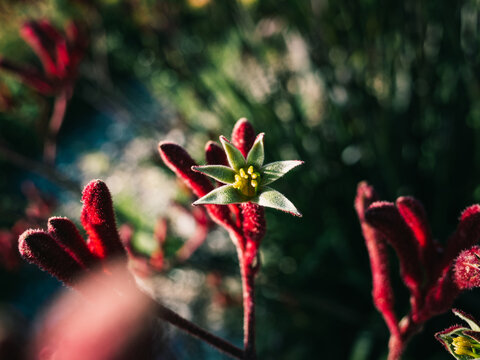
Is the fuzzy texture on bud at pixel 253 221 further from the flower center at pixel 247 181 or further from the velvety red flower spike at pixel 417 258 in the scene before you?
the velvety red flower spike at pixel 417 258

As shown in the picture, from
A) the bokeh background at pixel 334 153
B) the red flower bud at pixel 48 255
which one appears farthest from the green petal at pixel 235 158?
the bokeh background at pixel 334 153

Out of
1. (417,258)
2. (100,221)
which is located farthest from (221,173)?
(417,258)

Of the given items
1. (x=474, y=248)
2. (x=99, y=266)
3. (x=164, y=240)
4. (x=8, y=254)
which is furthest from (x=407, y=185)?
A: (x=8, y=254)

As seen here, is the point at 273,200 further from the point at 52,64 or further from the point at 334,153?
the point at 334,153

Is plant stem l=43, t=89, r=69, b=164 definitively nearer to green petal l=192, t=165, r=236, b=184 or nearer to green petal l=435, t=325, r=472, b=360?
green petal l=192, t=165, r=236, b=184

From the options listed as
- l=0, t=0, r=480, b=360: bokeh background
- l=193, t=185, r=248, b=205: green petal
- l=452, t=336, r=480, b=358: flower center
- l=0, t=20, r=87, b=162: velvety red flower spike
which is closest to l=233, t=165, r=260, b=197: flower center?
l=193, t=185, r=248, b=205: green petal

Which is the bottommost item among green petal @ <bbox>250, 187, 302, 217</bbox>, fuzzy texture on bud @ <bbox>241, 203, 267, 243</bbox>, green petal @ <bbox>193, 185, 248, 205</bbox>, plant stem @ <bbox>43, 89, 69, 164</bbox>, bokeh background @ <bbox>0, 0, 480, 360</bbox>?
bokeh background @ <bbox>0, 0, 480, 360</bbox>

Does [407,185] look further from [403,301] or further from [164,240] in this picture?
[164,240]
